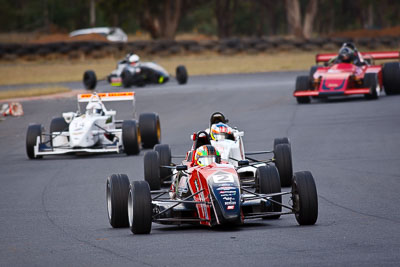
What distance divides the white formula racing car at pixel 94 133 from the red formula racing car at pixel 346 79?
8.48 meters

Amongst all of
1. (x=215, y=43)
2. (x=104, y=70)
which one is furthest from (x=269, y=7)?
(x=104, y=70)

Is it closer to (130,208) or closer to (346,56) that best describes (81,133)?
(130,208)

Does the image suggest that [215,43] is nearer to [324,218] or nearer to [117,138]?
[117,138]

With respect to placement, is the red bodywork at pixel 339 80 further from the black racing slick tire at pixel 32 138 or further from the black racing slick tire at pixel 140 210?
the black racing slick tire at pixel 140 210

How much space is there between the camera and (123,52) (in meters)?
54.4

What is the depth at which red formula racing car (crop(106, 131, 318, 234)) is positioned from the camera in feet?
31.3

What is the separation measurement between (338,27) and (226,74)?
60.3 meters

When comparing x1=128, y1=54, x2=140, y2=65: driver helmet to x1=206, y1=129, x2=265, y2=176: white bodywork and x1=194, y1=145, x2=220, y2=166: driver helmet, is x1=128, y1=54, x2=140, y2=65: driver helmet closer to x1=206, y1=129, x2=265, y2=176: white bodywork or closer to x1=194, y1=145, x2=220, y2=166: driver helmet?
x1=206, y1=129, x2=265, y2=176: white bodywork

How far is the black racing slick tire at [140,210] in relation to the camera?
31.2 ft

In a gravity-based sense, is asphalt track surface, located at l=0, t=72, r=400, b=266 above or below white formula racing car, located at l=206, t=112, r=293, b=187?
below

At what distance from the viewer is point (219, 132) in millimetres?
13125

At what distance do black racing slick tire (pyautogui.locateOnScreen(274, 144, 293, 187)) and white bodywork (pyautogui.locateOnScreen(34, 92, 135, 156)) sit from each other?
5.82 metres

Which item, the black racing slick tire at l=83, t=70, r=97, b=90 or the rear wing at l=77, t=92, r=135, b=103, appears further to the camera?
the black racing slick tire at l=83, t=70, r=97, b=90

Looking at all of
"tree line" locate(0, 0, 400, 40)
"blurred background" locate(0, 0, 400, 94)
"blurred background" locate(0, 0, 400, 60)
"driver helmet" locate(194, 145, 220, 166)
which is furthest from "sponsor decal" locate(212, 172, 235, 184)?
"tree line" locate(0, 0, 400, 40)
